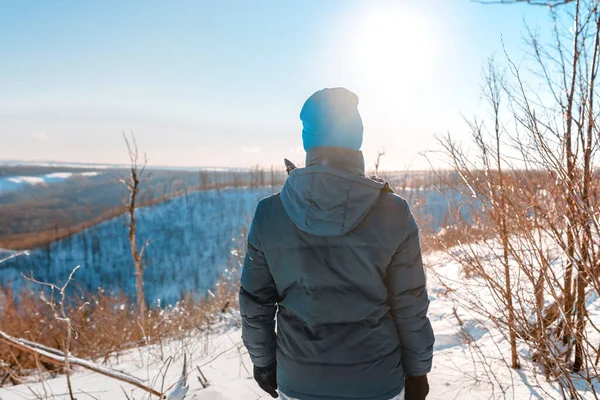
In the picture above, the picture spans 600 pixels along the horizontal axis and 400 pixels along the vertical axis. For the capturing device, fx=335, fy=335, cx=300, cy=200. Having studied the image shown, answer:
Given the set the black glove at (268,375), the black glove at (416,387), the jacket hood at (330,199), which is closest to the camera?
the jacket hood at (330,199)

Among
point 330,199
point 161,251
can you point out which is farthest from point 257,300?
point 161,251

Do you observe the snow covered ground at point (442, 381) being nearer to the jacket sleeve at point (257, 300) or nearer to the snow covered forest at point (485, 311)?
the snow covered forest at point (485, 311)

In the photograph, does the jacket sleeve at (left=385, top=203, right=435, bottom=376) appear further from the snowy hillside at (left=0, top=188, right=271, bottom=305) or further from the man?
the snowy hillside at (left=0, top=188, right=271, bottom=305)

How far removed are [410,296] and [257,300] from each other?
68 centimetres

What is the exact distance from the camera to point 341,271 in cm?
135

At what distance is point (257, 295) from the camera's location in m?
1.56

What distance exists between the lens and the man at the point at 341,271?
1.33 metres

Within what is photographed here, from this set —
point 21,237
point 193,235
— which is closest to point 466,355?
point 193,235

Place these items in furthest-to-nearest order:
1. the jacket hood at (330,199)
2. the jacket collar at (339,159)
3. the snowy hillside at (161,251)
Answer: the snowy hillside at (161,251), the jacket collar at (339,159), the jacket hood at (330,199)

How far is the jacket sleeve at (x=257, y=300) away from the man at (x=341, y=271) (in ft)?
0.17

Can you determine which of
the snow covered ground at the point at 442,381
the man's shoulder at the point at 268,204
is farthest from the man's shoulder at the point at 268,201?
the snow covered ground at the point at 442,381

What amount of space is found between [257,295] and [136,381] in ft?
6.01

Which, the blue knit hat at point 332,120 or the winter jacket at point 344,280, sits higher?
the blue knit hat at point 332,120

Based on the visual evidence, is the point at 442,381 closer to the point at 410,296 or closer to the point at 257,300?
the point at 410,296
